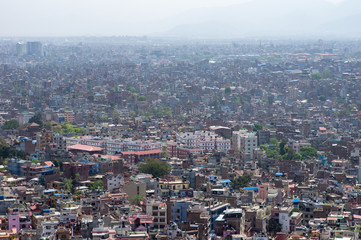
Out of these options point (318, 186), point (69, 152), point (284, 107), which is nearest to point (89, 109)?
point (284, 107)

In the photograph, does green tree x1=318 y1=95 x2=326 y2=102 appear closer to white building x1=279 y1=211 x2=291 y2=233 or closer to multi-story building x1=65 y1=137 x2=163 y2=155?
multi-story building x1=65 y1=137 x2=163 y2=155

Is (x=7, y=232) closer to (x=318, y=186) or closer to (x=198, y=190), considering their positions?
(x=198, y=190)

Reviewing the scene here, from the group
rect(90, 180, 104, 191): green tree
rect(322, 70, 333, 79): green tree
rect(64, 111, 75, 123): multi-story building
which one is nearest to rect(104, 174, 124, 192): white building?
rect(90, 180, 104, 191): green tree

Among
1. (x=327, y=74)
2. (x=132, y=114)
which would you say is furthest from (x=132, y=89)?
(x=327, y=74)

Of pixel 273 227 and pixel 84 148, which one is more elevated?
pixel 273 227

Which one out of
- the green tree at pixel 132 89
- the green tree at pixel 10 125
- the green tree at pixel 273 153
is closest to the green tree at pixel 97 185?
the green tree at pixel 273 153

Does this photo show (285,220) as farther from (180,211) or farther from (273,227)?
(180,211)

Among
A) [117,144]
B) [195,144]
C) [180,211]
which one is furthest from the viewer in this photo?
[195,144]

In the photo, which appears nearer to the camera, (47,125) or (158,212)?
(158,212)
